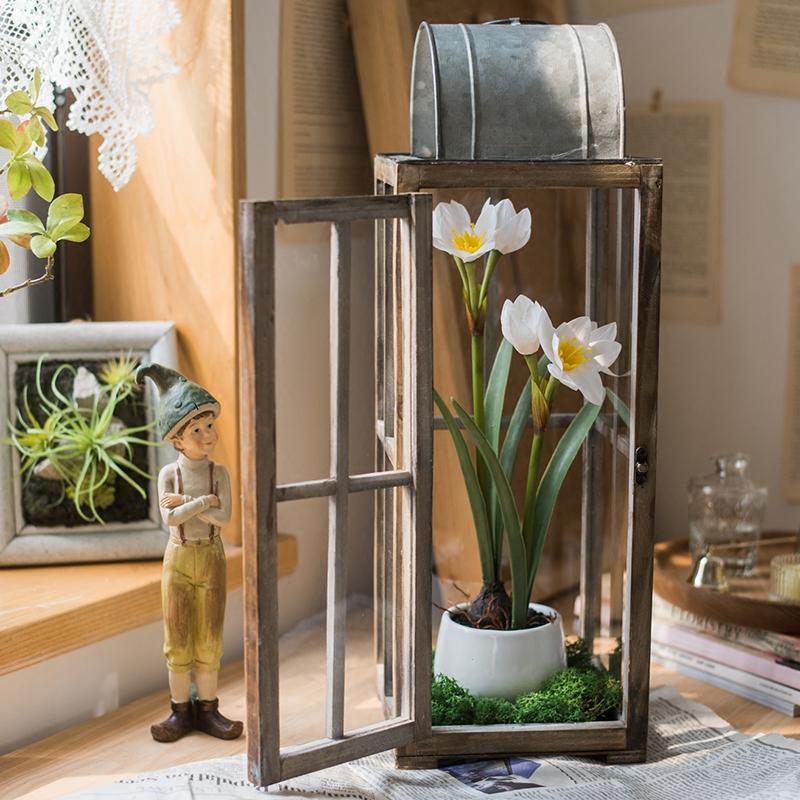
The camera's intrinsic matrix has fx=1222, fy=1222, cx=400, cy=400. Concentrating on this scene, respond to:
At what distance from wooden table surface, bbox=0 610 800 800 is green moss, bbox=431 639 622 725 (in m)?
0.09

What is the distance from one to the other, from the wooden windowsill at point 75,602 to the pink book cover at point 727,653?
0.46 meters

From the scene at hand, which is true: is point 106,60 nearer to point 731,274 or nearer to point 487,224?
point 487,224

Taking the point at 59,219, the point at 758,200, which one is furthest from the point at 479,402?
the point at 758,200

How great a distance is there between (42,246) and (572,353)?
18.6 inches

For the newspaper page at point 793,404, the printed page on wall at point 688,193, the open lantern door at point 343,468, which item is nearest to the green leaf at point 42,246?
the open lantern door at point 343,468

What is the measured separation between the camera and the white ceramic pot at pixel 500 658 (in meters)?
1.15

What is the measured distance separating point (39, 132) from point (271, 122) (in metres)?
0.33

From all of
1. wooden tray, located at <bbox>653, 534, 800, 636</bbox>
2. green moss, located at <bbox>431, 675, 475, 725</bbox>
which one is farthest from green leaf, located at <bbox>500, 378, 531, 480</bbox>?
wooden tray, located at <bbox>653, 534, 800, 636</bbox>

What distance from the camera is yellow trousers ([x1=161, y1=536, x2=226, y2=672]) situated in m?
1.10

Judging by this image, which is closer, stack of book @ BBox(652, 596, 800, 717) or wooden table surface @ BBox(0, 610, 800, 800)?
wooden table surface @ BBox(0, 610, 800, 800)

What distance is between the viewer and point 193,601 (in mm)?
1114

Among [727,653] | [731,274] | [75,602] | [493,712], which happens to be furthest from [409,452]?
[731,274]

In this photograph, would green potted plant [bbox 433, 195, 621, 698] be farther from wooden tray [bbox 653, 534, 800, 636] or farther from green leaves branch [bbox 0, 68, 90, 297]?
green leaves branch [bbox 0, 68, 90, 297]

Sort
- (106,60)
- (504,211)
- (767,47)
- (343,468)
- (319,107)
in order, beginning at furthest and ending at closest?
(767,47)
(319,107)
(106,60)
(504,211)
(343,468)
